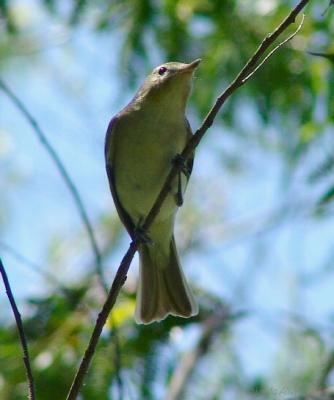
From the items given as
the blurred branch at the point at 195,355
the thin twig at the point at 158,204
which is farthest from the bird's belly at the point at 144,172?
the thin twig at the point at 158,204

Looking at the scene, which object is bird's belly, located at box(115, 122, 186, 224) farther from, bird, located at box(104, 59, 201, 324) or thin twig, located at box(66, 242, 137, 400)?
thin twig, located at box(66, 242, 137, 400)

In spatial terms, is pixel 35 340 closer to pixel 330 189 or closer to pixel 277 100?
pixel 330 189

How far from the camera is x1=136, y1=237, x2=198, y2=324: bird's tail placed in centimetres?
438

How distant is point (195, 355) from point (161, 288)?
1.40ft

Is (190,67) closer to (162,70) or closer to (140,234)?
(162,70)

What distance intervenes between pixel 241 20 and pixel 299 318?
1.91m

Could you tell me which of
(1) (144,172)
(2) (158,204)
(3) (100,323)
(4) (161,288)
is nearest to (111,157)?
(1) (144,172)

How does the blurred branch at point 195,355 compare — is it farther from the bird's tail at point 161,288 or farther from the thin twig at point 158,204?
the thin twig at point 158,204

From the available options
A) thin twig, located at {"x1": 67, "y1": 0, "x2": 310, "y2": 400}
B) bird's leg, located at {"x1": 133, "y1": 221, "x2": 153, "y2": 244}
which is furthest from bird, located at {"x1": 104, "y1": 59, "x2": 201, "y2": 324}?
thin twig, located at {"x1": 67, "y1": 0, "x2": 310, "y2": 400}

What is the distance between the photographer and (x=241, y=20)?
5.43 m

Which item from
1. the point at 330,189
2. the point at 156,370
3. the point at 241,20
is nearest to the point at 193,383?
the point at 156,370

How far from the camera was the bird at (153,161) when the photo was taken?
14.4ft

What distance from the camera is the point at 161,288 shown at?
15.4 feet

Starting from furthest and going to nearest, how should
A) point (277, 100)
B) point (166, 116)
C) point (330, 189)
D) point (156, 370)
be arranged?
1. point (277, 100)
2. point (166, 116)
3. point (156, 370)
4. point (330, 189)
